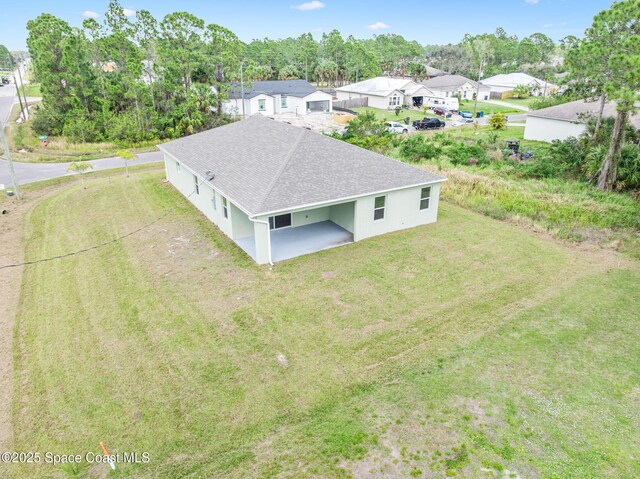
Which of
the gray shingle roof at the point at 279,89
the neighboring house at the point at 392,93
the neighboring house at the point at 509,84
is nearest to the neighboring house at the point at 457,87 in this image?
the neighboring house at the point at 509,84

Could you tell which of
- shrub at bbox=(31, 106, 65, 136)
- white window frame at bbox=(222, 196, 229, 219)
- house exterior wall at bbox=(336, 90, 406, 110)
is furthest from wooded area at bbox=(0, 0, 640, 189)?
white window frame at bbox=(222, 196, 229, 219)

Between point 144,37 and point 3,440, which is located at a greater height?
point 144,37

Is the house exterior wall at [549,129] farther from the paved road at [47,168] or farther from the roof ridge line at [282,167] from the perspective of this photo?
the paved road at [47,168]

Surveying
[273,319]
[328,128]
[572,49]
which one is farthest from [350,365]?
[328,128]

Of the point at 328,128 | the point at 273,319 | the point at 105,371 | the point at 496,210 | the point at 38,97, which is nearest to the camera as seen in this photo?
the point at 105,371

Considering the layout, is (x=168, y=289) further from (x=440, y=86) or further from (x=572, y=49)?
(x=440, y=86)

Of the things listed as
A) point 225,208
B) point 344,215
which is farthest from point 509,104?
point 225,208

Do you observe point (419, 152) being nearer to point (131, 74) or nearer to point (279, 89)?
point (131, 74)
